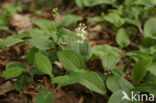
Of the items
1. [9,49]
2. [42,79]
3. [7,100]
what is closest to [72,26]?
[9,49]

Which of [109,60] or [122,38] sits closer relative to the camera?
[109,60]

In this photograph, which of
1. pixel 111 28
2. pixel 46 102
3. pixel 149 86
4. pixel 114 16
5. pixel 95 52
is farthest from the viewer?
pixel 111 28

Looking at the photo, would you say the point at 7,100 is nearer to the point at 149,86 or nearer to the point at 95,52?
the point at 95,52

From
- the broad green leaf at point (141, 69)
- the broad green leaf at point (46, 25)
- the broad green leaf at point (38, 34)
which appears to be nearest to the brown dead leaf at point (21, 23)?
the broad green leaf at point (46, 25)

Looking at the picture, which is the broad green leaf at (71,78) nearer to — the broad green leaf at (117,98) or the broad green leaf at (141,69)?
the broad green leaf at (117,98)

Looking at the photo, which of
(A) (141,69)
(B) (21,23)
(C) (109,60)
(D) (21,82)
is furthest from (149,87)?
(B) (21,23)

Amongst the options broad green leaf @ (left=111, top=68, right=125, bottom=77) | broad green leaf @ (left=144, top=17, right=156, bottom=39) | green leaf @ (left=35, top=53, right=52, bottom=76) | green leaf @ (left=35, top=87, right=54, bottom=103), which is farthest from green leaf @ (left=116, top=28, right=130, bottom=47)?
green leaf @ (left=35, top=87, right=54, bottom=103)

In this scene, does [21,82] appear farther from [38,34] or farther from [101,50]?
[101,50]
